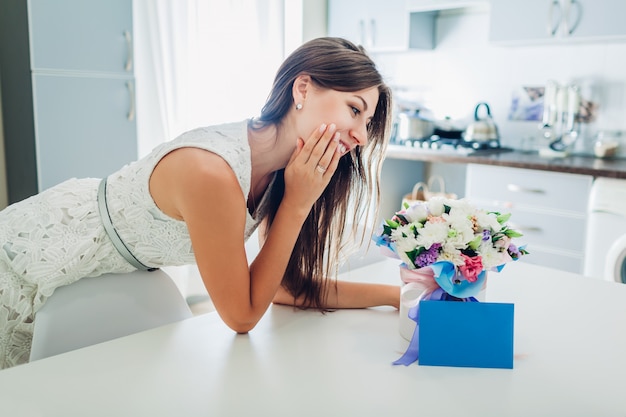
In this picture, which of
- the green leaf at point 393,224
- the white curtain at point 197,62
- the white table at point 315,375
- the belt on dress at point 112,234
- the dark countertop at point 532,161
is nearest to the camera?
the white table at point 315,375

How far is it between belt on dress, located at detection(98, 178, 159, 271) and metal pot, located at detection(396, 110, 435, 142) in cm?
282

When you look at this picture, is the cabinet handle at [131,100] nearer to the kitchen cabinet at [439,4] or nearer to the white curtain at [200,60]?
the white curtain at [200,60]

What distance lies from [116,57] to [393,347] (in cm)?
249

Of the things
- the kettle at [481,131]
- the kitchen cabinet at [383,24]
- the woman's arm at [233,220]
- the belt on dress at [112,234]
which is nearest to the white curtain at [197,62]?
the kitchen cabinet at [383,24]

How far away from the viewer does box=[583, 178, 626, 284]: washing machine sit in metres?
2.89

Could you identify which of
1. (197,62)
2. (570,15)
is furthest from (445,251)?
(197,62)

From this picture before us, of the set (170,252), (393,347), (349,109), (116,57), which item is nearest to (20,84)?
(116,57)

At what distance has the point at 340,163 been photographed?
Answer: 1516 millimetres

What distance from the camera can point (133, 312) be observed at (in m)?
1.27

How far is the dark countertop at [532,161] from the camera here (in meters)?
2.97

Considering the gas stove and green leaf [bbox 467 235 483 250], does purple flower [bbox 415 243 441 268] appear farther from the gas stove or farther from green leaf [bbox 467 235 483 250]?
the gas stove

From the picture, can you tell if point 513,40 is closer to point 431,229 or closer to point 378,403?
point 431,229

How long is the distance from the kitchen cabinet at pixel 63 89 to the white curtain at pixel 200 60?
16.5 inches

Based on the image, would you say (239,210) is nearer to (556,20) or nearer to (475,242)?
(475,242)
